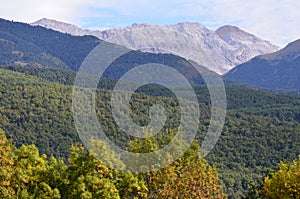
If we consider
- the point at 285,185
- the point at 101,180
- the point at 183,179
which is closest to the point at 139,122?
the point at 285,185

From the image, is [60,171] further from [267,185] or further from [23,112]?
[23,112]

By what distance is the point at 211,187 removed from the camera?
25359 mm

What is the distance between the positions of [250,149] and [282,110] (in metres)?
68.9

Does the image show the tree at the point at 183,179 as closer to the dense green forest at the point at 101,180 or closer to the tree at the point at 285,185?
the dense green forest at the point at 101,180

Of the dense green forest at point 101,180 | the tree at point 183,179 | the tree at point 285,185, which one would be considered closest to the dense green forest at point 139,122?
the tree at point 285,185

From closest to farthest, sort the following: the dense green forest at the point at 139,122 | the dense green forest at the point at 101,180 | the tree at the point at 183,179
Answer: the dense green forest at the point at 101,180 → the tree at the point at 183,179 → the dense green forest at the point at 139,122

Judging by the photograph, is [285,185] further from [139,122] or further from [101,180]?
[139,122]

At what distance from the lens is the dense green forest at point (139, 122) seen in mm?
111250

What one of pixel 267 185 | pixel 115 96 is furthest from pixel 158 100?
pixel 267 185

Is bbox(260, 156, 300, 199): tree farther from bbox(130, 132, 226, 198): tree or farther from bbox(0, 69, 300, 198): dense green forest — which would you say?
bbox(0, 69, 300, 198): dense green forest

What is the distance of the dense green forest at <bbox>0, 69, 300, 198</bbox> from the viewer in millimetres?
111250

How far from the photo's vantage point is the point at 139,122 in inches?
4919

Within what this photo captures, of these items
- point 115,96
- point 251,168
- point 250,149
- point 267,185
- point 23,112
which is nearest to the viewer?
point 267,185

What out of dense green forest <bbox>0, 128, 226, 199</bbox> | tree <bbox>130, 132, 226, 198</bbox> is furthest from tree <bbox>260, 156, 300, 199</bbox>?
tree <bbox>130, 132, 226, 198</bbox>
